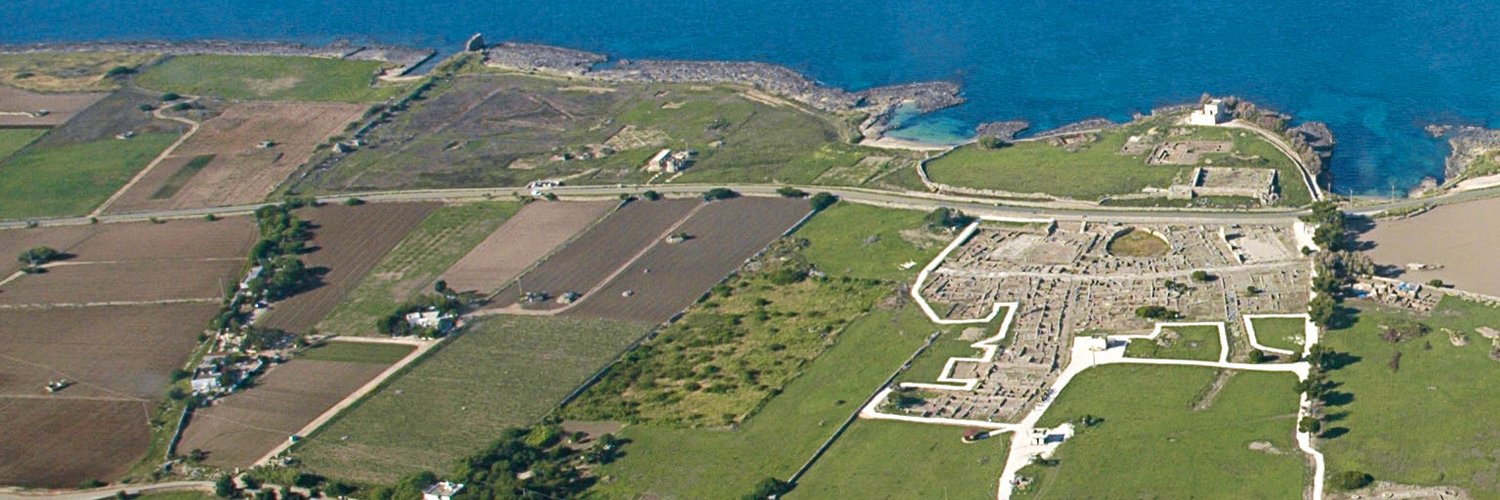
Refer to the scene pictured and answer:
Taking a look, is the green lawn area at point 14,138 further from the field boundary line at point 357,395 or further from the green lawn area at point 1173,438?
the green lawn area at point 1173,438

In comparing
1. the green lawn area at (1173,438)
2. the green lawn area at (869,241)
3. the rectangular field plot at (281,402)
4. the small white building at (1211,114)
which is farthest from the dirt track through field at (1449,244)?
the rectangular field plot at (281,402)

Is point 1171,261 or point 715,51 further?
point 715,51

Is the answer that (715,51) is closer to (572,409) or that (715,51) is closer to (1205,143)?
(1205,143)

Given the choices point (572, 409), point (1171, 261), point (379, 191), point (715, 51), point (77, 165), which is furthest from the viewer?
point (715, 51)

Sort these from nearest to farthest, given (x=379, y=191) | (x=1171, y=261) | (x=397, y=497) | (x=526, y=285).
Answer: (x=397, y=497) < (x=1171, y=261) < (x=526, y=285) < (x=379, y=191)

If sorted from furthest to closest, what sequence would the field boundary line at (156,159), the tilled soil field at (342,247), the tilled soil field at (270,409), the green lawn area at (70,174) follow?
the green lawn area at (70,174) < the field boundary line at (156,159) < the tilled soil field at (342,247) < the tilled soil field at (270,409)

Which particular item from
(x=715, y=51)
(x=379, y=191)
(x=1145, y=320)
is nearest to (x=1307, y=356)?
(x=1145, y=320)

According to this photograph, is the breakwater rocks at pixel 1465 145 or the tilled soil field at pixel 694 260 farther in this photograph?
the breakwater rocks at pixel 1465 145

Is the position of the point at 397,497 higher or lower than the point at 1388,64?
lower
